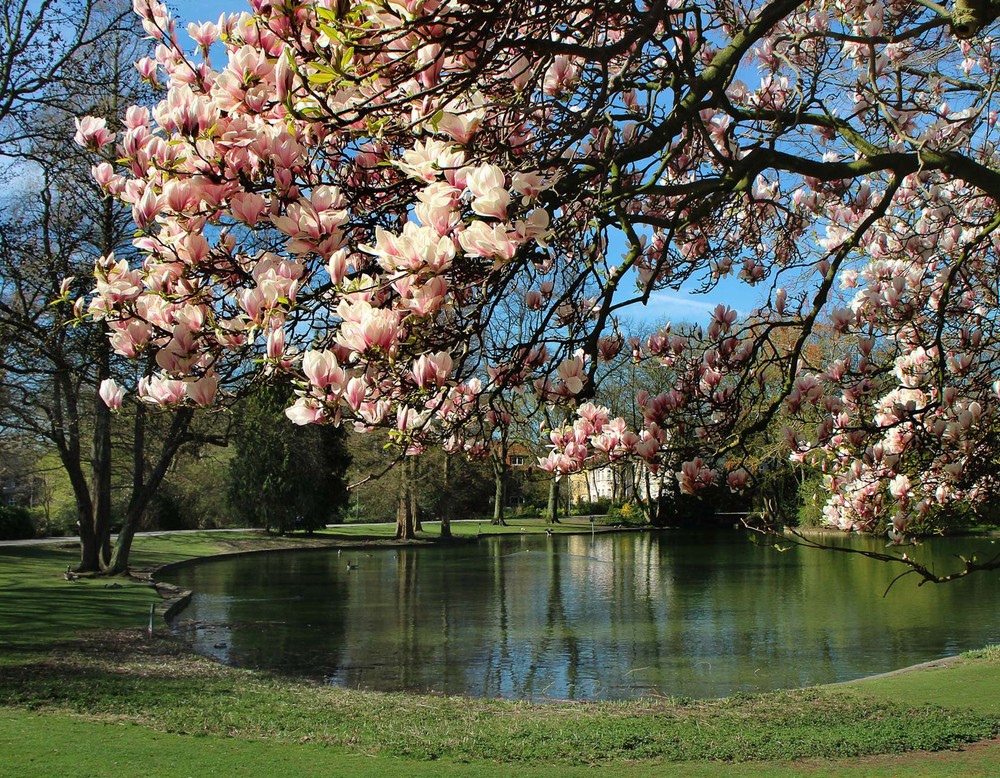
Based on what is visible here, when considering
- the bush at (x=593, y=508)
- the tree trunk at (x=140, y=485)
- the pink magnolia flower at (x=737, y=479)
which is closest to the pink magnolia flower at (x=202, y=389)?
the pink magnolia flower at (x=737, y=479)

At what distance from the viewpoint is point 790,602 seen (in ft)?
55.6

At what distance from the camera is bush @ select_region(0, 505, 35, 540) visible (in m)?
26.7

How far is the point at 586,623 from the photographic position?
15.0 meters

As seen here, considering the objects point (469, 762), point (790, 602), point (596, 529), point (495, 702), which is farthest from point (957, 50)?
point (596, 529)

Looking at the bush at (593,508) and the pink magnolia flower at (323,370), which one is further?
the bush at (593,508)

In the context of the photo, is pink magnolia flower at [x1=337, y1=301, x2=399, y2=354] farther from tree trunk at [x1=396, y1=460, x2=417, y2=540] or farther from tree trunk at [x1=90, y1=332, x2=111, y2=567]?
tree trunk at [x1=396, y1=460, x2=417, y2=540]

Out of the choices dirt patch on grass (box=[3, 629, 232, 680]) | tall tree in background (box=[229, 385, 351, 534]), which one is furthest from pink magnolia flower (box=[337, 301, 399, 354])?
tall tree in background (box=[229, 385, 351, 534])

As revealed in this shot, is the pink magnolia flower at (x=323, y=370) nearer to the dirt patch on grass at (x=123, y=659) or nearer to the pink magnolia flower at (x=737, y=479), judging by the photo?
the pink magnolia flower at (x=737, y=479)

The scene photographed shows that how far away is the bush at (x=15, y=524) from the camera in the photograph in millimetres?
26734

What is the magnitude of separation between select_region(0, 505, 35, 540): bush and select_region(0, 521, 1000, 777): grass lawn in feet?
59.8

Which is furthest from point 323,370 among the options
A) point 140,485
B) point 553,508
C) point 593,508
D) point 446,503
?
point 593,508

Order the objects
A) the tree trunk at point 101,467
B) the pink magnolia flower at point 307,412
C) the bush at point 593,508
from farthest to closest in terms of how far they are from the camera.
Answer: the bush at point 593,508
the tree trunk at point 101,467
the pink magnolia flower at point 307,412

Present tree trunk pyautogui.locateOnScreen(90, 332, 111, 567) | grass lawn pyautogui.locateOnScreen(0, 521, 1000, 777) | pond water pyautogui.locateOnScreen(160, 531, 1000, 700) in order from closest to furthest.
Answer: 1. grass lawn pyautogui.locateOnScreen(0, 521, 1000, 777)
2. pond water pyautogui.locateOnScreen(160, 531, 1000, 700)
3. tree trunk pyautogui.locateOnScreen(90, 332, 111, 567)

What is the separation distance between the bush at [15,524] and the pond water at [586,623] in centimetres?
692
